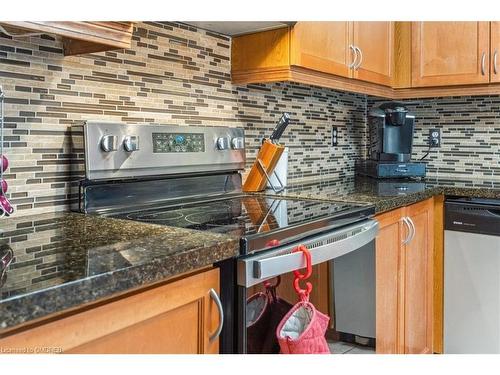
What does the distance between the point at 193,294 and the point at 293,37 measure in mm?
1216

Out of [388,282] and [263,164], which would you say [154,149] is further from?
[388,282]

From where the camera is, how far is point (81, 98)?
1485mm

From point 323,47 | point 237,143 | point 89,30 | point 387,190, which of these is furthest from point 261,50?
point 89,30

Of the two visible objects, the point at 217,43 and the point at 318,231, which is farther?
the point at 217,43

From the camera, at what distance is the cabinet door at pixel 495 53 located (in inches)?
94.3

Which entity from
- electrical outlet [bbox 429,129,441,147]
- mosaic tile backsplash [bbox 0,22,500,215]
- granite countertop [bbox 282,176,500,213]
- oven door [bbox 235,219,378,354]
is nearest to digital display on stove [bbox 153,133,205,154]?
mosaic tile backsplash [bbox 0,22,500,215]

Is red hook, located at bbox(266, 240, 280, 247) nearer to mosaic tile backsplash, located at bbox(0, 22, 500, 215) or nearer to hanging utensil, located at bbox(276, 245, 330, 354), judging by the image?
hanging utensil, located at bbox(276, 245, 330, 354)

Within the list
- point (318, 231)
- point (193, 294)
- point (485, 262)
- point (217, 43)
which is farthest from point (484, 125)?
point (193, 294)

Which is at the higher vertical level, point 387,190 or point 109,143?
point 109,143

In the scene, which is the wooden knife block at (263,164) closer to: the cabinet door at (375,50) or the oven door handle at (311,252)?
the oven door handle at (311,252)

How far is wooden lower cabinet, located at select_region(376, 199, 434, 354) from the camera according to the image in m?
1.78

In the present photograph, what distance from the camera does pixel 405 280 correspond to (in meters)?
1.97

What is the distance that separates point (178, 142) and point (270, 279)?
645 mm
